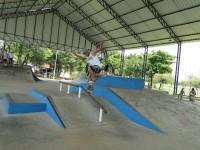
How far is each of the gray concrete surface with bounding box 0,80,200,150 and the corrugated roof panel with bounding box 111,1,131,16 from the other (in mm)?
11322

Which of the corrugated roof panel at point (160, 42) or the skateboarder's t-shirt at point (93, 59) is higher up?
the corrugated roof panel at point (160, 42)

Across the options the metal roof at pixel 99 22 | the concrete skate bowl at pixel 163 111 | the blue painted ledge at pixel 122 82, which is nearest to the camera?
the concrete skate bowl at pixel 163 111

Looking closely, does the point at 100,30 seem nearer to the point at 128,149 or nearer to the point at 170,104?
the point at 170,104

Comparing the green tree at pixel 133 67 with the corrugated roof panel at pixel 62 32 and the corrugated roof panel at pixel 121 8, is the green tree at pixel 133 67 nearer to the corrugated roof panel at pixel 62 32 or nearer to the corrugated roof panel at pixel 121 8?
the corrugated roof panel at pixel 62 32

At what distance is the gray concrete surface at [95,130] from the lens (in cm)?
379

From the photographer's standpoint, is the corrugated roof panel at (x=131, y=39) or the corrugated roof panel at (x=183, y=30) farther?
the corrugated roof panel at (x=131, y=39)

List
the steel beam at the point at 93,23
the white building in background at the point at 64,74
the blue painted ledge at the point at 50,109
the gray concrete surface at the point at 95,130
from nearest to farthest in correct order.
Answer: the gray concrete surface at the point at 95,130 → the blue painted ledge at the point at 50,109 → the steel beam at the point at 93,23 → the white building in background at the point at 64,74

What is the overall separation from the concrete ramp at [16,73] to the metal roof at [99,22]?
5.37 meters

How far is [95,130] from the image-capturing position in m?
4.81

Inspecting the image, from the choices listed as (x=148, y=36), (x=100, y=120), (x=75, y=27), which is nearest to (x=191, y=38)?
(x=148, y=36)

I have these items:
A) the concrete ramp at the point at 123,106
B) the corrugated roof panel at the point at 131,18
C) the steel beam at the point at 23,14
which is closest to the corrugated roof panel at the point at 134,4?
the corrugated roof panel at the point at 131,18

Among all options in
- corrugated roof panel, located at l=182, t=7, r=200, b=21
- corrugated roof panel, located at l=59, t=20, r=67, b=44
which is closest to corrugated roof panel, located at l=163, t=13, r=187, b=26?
corrugated roof panel, located at l=182, t=7, r=200, b=21

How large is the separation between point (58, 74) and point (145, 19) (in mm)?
26223

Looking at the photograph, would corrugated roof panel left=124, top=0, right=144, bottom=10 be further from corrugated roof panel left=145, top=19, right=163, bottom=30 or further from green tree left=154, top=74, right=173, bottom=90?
green tree left=154, top=74, right=173, bottom=90
